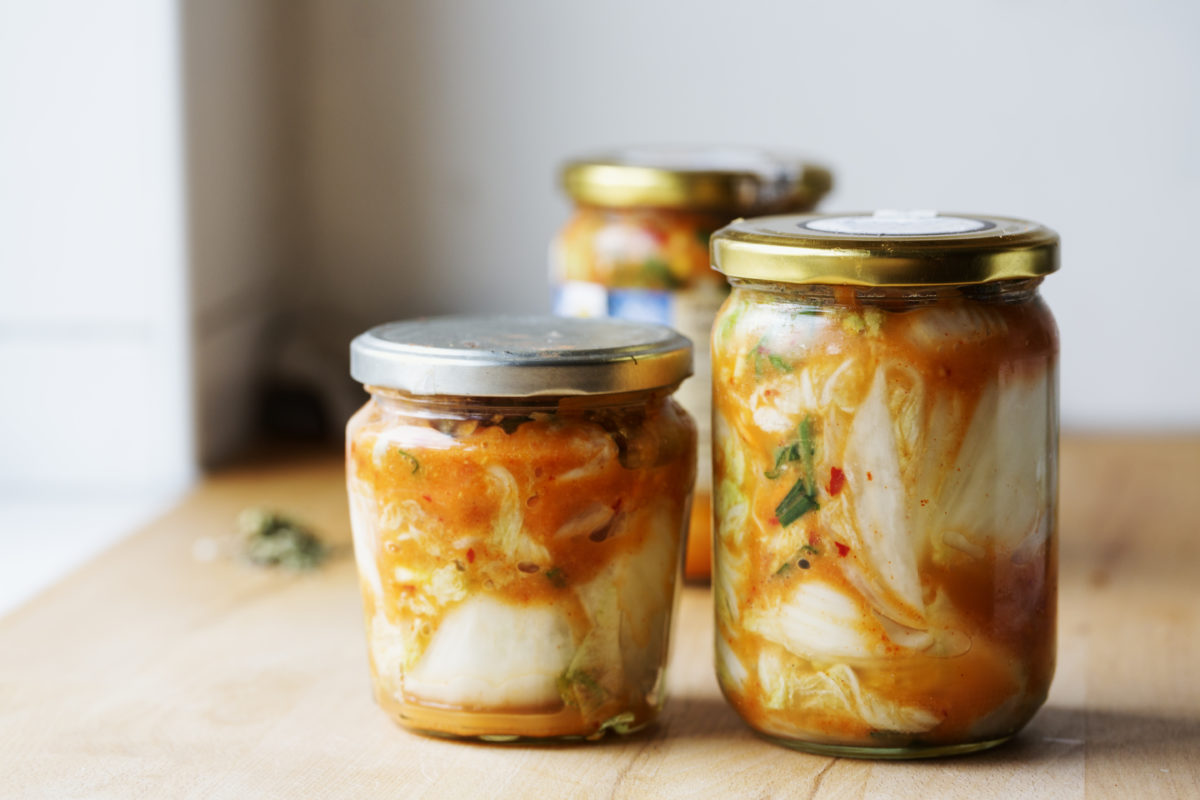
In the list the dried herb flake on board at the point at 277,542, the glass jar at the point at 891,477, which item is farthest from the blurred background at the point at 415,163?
the glass jar at the point at 891,477

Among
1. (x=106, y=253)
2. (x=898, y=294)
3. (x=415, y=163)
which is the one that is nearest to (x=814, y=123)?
(x=415, y=163)

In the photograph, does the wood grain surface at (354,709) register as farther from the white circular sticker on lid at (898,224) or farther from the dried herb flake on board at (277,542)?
the white circular sticker on lid at (898,224)

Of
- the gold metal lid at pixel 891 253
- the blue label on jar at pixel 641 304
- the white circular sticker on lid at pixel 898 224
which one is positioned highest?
the white circular sticker on lid at pixel 898 224

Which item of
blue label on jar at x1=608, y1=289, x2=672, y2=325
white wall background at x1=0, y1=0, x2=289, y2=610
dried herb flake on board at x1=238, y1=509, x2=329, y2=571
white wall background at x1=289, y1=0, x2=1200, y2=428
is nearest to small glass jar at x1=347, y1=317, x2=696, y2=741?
blue label on jar at x1=608, y1=289, x2=672, y2=325

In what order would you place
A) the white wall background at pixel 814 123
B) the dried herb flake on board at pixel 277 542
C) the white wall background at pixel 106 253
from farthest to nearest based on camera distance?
the white wall background at pixel 814 123 < the white wall background at pixel 106 253 < the dried herb flake on board at pixel 277 542

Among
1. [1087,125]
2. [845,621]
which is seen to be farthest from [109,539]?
[1087,125]

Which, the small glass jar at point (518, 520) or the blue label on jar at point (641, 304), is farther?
the blue label on jar at point (641, 304)

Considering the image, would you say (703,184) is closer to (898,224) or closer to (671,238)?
(671,238)
